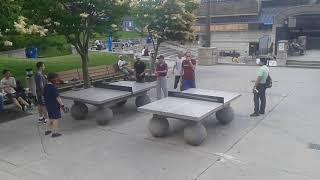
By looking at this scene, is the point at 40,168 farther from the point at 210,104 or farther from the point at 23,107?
the point at 23,107

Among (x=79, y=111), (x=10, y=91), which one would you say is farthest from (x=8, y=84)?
(x=79, y=111)

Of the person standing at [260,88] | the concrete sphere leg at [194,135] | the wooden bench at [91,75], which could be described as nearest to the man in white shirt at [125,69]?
the wooden bench at [91,75]

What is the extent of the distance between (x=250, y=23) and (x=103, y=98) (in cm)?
3719

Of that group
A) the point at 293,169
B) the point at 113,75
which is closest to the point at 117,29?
the point at 113,75

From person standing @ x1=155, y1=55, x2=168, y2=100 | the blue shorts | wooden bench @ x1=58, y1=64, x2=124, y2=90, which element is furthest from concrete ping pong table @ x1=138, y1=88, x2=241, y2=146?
wooden bench @ x1=58, y1=64, x2=124, y2=90

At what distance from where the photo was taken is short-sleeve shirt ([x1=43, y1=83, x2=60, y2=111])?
29.2ft

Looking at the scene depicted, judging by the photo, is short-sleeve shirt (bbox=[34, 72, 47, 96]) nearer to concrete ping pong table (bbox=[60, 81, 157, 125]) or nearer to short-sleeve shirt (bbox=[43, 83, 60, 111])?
concrete ping pong table (bbox=[60, 81, 157, 125])

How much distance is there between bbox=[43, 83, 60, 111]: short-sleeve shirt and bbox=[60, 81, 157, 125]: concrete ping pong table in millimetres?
1224

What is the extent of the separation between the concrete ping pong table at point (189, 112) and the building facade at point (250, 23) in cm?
2376

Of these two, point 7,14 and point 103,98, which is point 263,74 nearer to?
point 103,98

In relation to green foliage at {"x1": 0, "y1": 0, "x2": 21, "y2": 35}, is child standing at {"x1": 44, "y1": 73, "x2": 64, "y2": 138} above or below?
below

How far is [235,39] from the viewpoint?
44.0 m

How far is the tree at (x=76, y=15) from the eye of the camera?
39.7 feet

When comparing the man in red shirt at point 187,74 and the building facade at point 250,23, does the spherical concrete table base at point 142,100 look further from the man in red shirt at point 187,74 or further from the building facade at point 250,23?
the building facade at point 250,23
